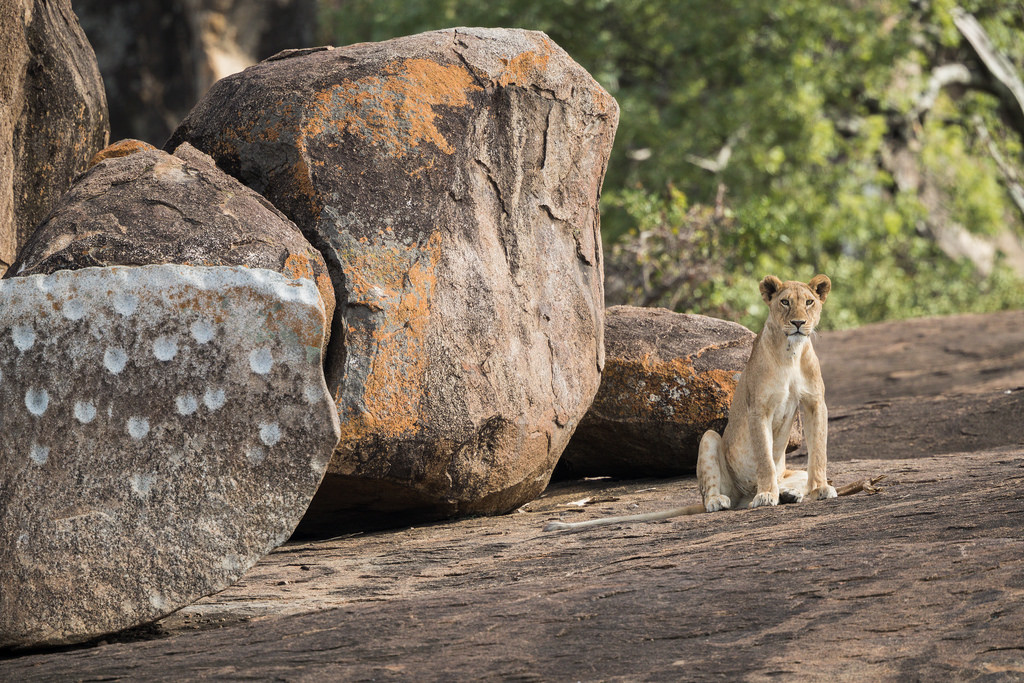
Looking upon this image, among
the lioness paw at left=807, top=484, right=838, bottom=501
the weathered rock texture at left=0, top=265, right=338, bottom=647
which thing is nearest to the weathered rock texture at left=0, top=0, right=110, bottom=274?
the weathered rock texture at left=0, top=265, right=338, bottom=647

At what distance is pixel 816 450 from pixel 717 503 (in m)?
0.58

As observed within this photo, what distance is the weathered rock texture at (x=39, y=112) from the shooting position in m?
6.72

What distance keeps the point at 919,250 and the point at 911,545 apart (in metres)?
16.1

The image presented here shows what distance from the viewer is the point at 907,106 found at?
1952cm

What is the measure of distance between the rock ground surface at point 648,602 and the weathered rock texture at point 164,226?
1433mm

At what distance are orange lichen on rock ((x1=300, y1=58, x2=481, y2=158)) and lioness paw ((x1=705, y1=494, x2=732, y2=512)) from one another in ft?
7.94

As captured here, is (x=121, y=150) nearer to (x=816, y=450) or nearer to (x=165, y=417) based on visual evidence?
(x=165, y=417)

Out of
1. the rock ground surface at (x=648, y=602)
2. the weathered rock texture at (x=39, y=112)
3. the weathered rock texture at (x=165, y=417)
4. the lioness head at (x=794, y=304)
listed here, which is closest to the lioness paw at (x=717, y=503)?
the rock ground surface at (x=648, y=602)

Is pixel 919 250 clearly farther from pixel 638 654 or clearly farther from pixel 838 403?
pixel 638 654

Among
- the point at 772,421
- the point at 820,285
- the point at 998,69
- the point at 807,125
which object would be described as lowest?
the point at 772,421

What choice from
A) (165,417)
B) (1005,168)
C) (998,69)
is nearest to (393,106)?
(165,417)

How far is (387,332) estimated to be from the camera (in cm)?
590

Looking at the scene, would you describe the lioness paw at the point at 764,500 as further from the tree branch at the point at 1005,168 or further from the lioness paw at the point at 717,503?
the tree branch at the point at 1005,168

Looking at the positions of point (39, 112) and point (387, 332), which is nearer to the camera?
point (387, 332)
